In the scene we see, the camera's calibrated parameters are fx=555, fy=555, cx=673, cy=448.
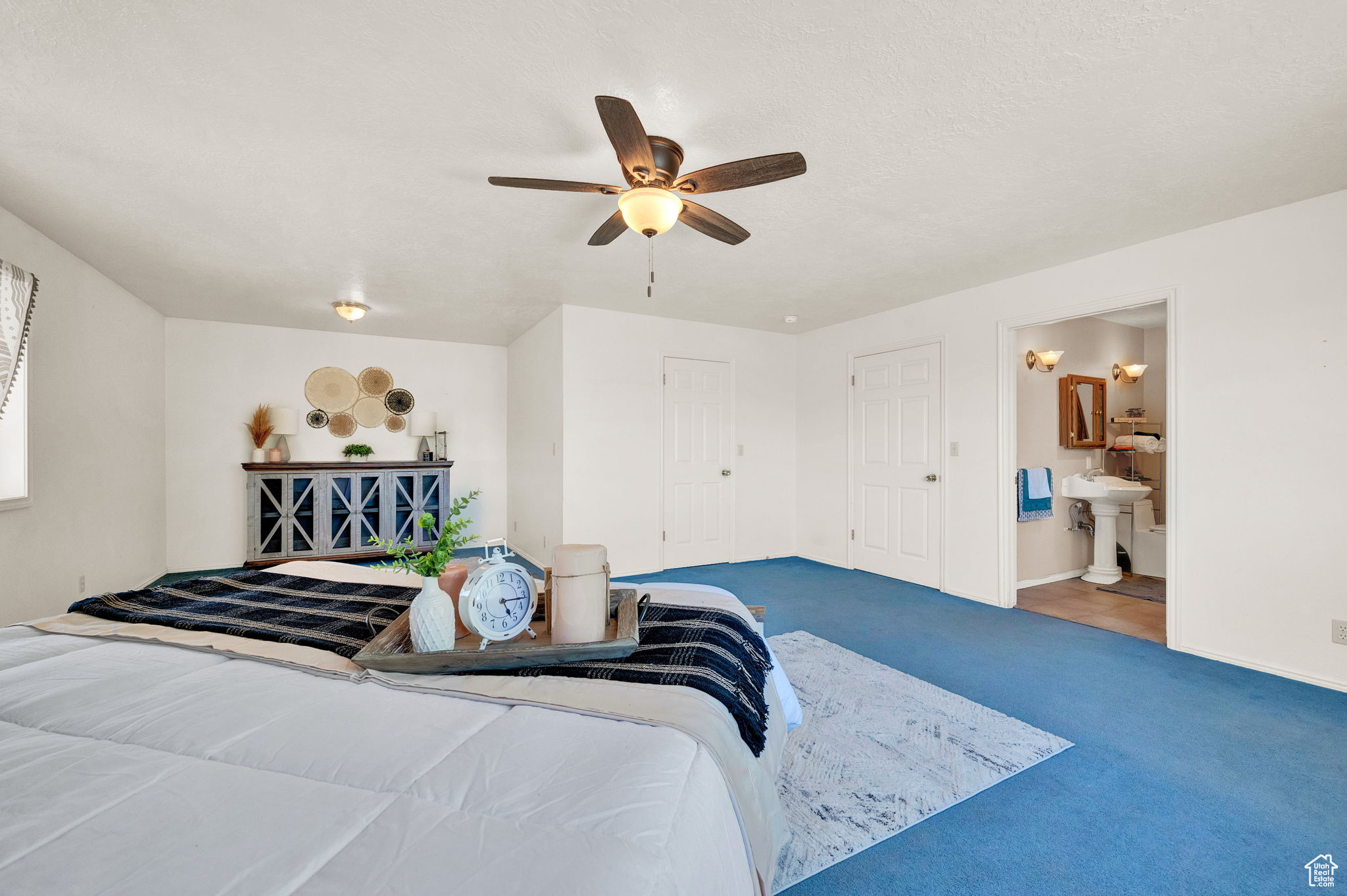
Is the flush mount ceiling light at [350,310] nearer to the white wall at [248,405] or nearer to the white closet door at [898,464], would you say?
the white wall at [248,405]

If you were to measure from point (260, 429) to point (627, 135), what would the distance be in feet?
16.9

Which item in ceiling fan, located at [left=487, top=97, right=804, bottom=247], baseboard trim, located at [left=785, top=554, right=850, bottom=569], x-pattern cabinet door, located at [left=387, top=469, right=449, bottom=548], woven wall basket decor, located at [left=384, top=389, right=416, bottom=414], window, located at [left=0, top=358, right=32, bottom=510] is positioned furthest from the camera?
woven wall basket decor, located at [left=384, top=389, right=416, bottom=414]

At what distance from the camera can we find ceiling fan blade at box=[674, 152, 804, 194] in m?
1.85

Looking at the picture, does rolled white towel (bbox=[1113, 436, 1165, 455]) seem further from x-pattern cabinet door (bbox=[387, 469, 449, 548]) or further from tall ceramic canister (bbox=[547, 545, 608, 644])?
x-pattern cabinet door (bbox=[387, 469, 449, 548])

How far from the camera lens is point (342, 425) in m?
5.62

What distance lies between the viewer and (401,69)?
1751 millimetres

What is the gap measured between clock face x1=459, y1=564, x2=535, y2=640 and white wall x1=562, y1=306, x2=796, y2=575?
3168mm

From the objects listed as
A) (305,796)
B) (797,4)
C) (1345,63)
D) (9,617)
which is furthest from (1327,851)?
(9,617)

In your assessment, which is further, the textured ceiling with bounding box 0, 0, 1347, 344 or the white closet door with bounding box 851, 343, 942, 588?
the white closet door with bounding box 851, 343, 942, 588

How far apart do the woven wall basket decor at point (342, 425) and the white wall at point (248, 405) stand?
63 mm

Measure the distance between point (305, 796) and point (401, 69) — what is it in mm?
1974

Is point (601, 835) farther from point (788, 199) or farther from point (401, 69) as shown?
point (788, 199)

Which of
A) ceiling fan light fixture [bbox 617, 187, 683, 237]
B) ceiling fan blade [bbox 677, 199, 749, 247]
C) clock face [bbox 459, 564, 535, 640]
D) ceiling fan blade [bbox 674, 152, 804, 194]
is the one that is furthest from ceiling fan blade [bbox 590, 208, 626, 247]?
clock face [bbox 459, 564, 535, 640]

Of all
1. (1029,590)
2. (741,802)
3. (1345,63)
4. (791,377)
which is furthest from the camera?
(791,377)
